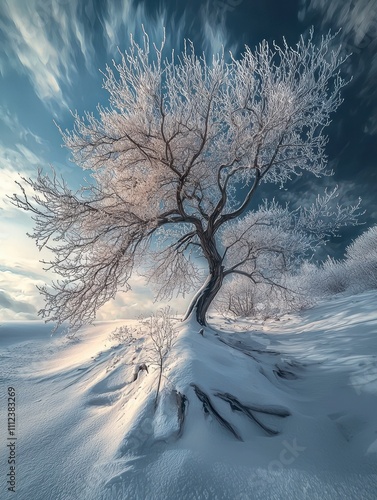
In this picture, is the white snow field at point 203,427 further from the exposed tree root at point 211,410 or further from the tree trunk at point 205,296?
the tree trunk at point 205,296

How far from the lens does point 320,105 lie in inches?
266

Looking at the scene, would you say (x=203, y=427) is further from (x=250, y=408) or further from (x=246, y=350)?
(x=246, y=350)

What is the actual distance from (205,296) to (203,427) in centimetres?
515

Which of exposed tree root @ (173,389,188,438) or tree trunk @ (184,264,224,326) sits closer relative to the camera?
exposed tree root @ (173,389,188,438)

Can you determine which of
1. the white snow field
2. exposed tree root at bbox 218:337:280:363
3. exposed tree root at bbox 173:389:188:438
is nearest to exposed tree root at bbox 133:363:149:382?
the white snow field

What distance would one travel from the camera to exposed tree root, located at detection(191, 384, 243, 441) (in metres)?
2.39

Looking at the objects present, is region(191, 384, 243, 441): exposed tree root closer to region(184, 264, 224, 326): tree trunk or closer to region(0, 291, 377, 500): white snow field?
region(0, 291, 377, 500): white snow field

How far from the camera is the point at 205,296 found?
7453 millimetres

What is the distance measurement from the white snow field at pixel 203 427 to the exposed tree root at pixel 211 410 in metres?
0.01

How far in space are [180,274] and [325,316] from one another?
509 cm

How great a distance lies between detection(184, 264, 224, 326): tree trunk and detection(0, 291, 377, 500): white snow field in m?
2.71

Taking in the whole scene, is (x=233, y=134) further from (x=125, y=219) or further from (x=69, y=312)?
(x=69, y=312)

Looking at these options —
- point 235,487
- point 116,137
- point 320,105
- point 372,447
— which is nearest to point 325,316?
point 372,447

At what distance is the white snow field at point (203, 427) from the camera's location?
1.80 m
